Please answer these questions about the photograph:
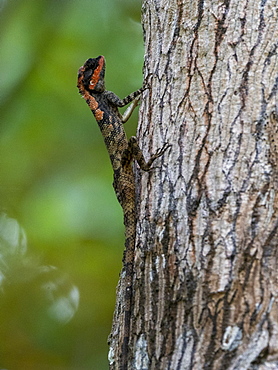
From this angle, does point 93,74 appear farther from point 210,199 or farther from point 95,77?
point 210,199

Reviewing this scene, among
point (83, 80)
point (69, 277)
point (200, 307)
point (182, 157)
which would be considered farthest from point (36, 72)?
point (200, 307)

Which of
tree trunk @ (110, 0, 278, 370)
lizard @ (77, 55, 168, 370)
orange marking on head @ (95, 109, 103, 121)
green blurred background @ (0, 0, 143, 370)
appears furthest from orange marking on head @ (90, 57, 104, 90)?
tree trunk @ (110, 0, 278, 370)

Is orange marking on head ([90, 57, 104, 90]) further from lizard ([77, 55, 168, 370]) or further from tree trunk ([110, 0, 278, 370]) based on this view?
tree trunk ([110, 0, 278, 370])

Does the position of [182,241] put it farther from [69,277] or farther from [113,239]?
[69,277]

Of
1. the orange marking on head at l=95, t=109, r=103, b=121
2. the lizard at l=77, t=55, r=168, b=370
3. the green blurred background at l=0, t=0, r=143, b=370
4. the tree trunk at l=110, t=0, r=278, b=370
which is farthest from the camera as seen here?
the green blurred background at l=0, t=0, r=143, b=370

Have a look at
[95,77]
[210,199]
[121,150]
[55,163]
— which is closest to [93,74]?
[95,77]

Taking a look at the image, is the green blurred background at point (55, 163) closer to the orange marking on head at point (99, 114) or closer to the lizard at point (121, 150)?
the lizard at point (121, 150)

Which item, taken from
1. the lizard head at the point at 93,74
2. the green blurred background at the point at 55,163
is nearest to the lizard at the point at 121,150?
the lizard head at the point at 93,74
